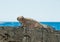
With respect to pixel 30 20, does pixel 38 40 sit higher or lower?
lower

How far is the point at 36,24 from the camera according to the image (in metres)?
3.61

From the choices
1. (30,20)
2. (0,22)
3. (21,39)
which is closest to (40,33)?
(21,39)

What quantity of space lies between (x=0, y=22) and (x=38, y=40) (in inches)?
66.7

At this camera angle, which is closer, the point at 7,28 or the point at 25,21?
the point at 7,28

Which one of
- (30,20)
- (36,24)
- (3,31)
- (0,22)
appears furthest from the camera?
(0,22)

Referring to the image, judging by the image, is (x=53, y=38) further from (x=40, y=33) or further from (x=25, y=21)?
(x=25, y=21)

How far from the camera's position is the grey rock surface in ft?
9.60

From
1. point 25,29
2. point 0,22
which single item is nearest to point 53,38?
point 25,29

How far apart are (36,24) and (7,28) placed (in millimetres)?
809

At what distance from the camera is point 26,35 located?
9.73 feet

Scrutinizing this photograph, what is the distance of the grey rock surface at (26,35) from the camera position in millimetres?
2926

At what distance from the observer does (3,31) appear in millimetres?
2922

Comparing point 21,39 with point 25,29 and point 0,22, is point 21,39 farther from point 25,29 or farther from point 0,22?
point 0,22

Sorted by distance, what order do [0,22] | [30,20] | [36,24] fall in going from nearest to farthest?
[36,24] → [30,20] → [0,22]
